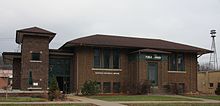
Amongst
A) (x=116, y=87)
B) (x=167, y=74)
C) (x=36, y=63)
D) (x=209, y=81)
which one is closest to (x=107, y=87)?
(x=116, y=87)

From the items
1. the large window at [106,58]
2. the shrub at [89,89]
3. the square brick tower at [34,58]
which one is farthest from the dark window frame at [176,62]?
the square brick tower at [34,58]

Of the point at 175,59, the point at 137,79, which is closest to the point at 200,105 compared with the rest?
the point at 137,79

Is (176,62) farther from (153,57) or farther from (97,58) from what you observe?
(97,58)

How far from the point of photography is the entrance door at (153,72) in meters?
43.1

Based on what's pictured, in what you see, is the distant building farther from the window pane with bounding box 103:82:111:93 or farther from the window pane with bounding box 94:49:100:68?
the window pane with bounding box 94:49:100:68

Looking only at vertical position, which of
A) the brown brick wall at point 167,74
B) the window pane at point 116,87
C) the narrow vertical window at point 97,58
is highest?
the narrow vertical window at point 97,58

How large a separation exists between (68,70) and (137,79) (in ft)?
29.5

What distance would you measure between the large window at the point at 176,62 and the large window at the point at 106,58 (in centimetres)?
740

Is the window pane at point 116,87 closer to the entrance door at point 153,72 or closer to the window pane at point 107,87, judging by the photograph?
the window pane at point 107,87

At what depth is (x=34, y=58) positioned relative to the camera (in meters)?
41.3

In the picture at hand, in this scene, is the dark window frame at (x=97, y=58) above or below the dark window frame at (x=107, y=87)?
above

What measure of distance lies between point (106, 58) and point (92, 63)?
2.04 meters

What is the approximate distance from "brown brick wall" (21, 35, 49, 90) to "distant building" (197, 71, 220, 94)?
25.9m

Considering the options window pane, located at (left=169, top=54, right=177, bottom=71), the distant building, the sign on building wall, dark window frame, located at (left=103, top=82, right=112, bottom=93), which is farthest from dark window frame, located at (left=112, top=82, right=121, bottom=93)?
→ the distant building
